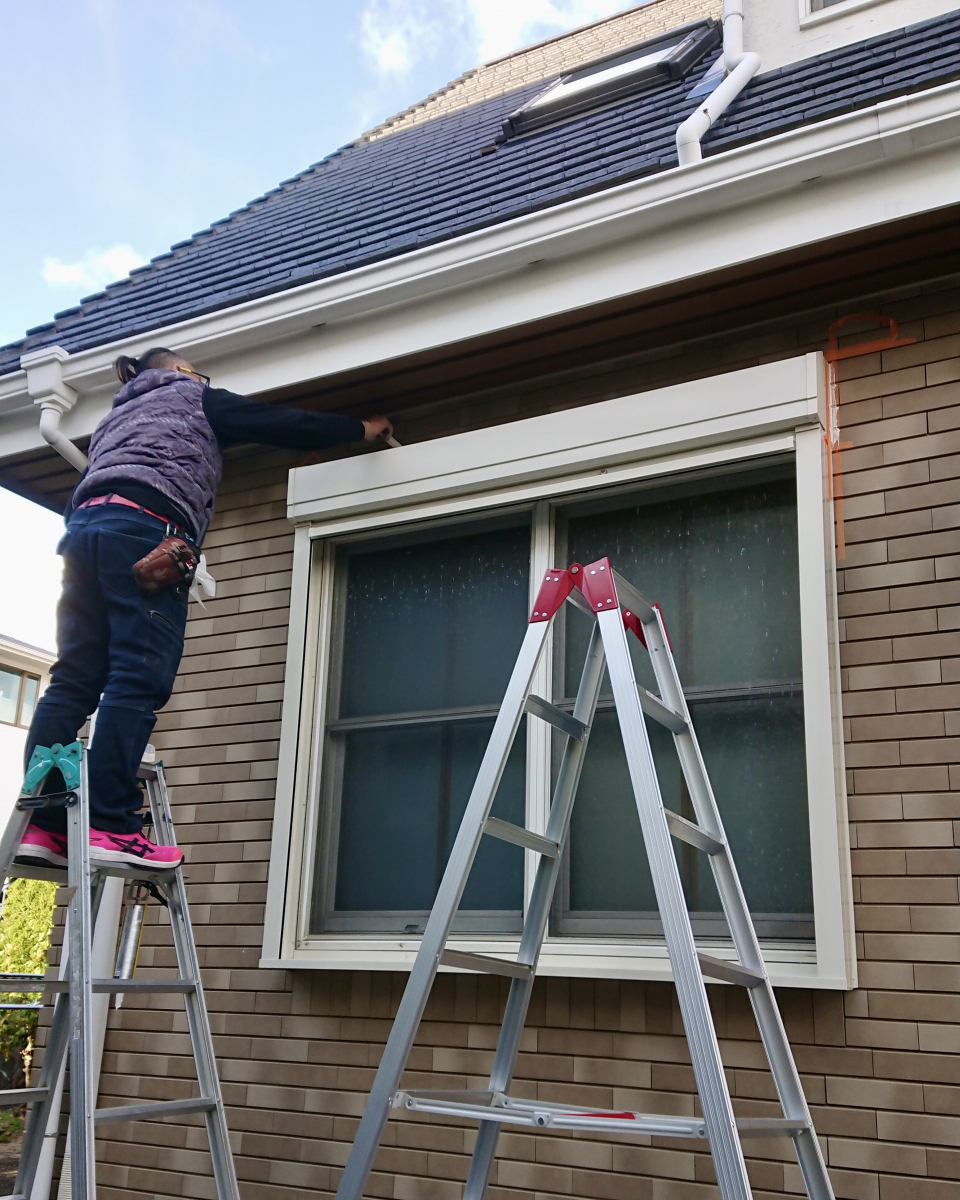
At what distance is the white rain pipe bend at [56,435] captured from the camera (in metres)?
4.35

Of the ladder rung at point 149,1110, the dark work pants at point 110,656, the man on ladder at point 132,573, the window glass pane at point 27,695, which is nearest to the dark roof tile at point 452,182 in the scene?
the man on ladder at point 132,573

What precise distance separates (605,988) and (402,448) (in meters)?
1.88

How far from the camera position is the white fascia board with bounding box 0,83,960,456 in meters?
3.06

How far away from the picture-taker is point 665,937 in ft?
7.43

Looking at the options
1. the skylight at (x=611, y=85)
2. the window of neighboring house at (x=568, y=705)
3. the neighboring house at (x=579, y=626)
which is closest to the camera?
the neighboring house at (x=579, y=626)

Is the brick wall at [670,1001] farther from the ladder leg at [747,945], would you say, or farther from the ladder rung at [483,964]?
the ladder rung at [483,964]

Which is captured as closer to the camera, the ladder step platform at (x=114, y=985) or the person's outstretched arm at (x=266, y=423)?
the ladder step platform at (x=114, y=985)

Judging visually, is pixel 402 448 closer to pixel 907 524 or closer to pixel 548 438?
pixel 548 438

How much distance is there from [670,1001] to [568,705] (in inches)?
36.3

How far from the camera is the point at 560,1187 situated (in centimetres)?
303

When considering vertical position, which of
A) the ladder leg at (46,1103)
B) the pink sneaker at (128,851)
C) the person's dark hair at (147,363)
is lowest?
the ladder leg at (46,1103)

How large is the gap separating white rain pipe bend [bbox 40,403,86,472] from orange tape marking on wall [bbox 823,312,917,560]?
2786 mm

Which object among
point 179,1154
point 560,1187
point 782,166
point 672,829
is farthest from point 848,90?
point 179,1154

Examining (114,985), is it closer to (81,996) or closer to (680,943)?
(81,996)
